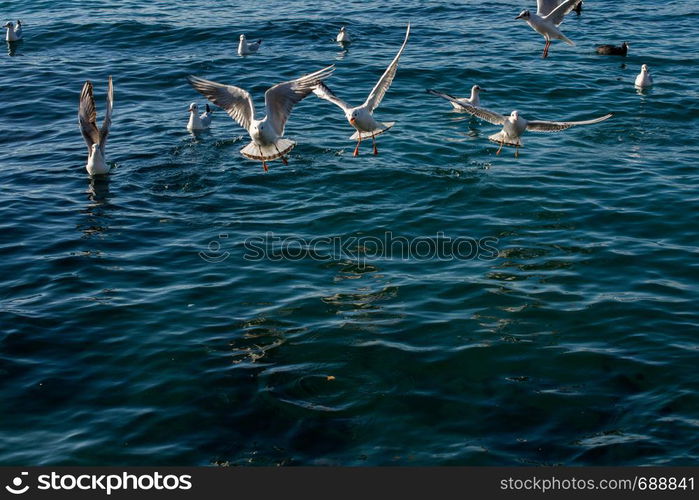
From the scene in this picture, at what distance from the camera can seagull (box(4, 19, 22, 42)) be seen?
29.4 metres

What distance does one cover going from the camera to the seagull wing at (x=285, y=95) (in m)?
14.9

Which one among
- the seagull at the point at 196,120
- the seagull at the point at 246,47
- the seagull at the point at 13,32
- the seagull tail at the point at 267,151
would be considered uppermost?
the seagull at the point at 13,32

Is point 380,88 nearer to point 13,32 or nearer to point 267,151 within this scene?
point 267,151

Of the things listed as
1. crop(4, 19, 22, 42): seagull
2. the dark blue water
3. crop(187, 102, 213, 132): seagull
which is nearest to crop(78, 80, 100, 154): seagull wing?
the dark blue water

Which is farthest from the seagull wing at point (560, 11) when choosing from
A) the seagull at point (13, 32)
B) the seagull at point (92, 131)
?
the seagull at point (13, 32)

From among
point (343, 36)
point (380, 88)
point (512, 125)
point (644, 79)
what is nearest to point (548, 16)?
point (512, 125)

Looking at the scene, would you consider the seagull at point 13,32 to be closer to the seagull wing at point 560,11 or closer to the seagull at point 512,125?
the seagull at point 512,125

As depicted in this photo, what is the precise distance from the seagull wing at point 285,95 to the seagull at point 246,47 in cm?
1201

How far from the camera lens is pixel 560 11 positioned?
19094mm

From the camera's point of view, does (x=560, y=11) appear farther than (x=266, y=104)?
Yes

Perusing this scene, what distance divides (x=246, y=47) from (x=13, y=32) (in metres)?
8.58

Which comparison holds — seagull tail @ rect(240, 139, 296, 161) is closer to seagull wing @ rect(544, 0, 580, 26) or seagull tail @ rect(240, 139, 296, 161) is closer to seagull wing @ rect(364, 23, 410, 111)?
seagull wing @ rect(364, 23, 410, 111)

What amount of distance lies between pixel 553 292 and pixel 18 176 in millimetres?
11970

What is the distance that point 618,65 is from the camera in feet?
85.8
